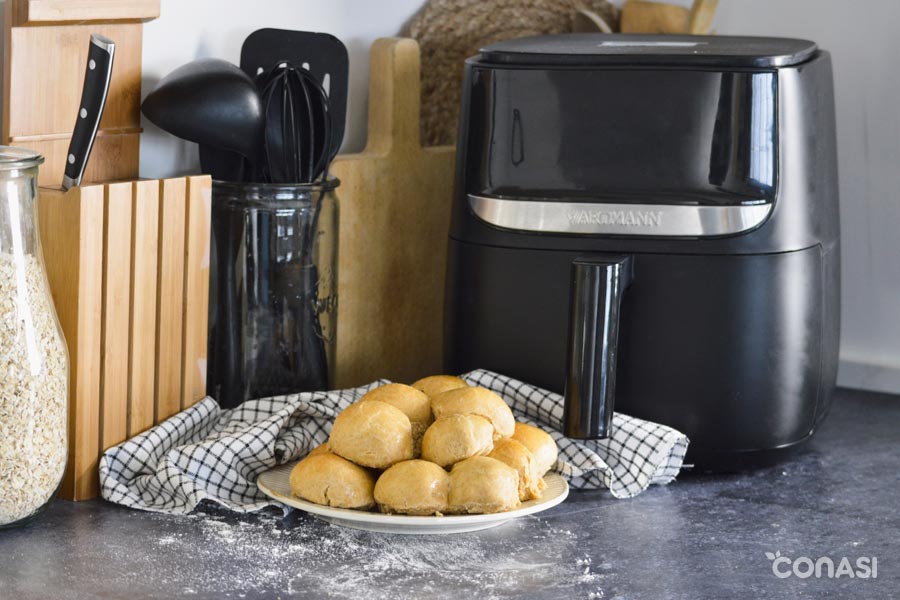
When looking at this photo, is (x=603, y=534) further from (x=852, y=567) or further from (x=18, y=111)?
(x=18, y=111)

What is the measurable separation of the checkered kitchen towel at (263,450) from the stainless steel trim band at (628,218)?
5.1 inches

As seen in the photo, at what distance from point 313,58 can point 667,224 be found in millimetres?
346

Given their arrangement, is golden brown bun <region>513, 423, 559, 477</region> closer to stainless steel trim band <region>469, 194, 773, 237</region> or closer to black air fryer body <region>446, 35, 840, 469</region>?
black air fryer body <region>446, 35, 840, 469</region>

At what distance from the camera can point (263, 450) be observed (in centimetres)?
85

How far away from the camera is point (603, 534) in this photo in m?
0.81

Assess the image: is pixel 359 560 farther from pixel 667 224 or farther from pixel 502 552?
pixel 667 224

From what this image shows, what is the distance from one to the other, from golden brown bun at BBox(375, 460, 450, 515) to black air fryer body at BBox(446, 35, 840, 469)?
0.13m

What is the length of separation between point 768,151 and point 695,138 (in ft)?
0.18

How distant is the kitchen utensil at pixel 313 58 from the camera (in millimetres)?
976

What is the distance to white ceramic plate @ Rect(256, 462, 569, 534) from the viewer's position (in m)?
0.75

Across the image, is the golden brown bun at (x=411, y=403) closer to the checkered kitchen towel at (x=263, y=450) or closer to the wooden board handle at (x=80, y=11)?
the checkered kitchen towel at (x=263, y=450)

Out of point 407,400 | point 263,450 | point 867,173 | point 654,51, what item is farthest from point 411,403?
point 867,173

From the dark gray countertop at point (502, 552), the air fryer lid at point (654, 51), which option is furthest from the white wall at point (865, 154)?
the dark gray countertop at point (502, 552)

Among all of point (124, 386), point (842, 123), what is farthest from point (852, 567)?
point (842, 123)
